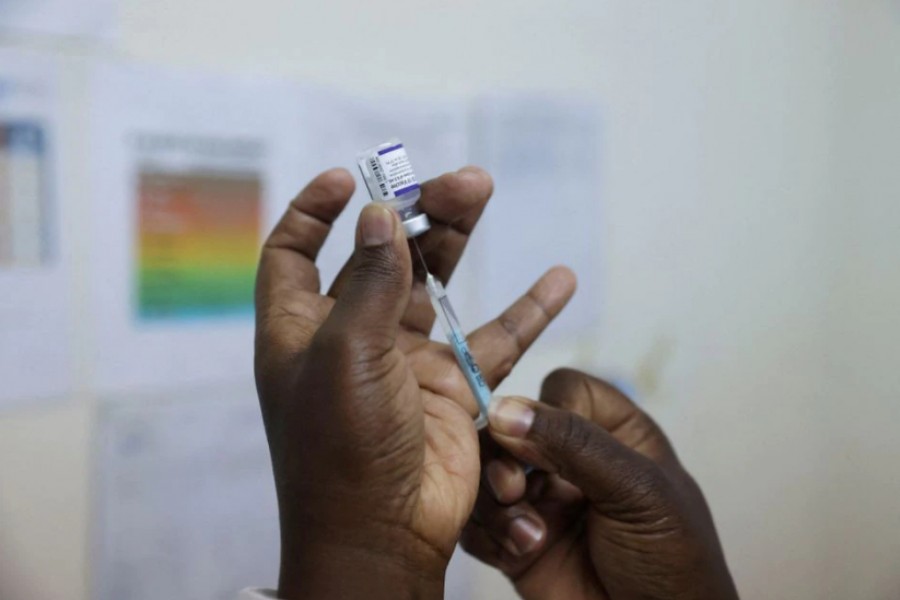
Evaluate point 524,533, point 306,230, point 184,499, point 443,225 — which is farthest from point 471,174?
point 184,499

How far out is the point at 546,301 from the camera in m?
0.79

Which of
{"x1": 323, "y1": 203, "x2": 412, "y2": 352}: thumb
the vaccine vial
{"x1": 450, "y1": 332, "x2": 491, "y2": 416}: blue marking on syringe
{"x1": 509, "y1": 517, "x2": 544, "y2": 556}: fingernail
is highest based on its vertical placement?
the vaccine vial

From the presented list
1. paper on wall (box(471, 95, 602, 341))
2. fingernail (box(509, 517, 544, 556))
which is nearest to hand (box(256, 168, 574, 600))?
fingernail (box(509, 517, 544, 556))

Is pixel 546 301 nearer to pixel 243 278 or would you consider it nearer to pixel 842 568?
pixel 243 278

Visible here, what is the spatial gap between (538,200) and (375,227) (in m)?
0.62

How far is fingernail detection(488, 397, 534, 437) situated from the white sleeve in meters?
0.24

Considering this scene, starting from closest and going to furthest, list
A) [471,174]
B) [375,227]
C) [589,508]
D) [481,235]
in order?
1. [375,227]
2. [471,174]
3. [589,508]
4. [481,235]

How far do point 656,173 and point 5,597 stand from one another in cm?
109

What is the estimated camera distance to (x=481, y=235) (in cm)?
105

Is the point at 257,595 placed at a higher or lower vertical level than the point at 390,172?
lower

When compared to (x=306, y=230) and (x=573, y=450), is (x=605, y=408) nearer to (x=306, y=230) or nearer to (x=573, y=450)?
(x=573, y=450)

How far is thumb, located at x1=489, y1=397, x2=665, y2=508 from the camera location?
66 centimetres

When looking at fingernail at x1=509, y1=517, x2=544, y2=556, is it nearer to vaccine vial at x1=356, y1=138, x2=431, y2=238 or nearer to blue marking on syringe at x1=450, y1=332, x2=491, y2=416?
blue marking on syringe at x1=450, y1=332, x2=491, y2=416

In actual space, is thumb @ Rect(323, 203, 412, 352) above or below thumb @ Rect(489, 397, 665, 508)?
above
